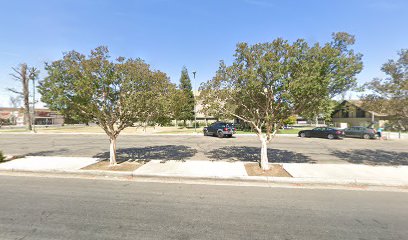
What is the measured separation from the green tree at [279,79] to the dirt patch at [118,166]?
12.4 feet

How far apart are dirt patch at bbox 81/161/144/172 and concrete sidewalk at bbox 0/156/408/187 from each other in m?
0.33

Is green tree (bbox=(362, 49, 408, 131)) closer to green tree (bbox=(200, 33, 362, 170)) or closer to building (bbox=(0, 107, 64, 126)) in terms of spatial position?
green tree (bbox=(200, 33, 362, 170))

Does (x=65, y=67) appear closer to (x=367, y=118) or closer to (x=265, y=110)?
(x=265, y=110)

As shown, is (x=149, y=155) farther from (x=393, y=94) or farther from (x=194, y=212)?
(x=393, y=94)

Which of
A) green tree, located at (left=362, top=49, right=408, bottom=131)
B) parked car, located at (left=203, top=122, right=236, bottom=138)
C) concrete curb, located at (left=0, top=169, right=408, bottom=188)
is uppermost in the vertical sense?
green tree, located at (left=362, top=49, right=408, bottom=131)

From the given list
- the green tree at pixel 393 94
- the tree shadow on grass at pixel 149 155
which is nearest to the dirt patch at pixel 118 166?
the tree shadow on grass at pixel 149 155

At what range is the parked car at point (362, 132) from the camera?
21328 mm

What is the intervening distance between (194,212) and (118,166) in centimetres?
525

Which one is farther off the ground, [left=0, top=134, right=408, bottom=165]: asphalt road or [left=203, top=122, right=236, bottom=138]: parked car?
[left=203, top=122, right=236, bottom=138]: parked car

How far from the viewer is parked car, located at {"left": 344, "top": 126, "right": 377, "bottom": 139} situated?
21.3 meters

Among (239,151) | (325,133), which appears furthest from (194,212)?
(325,133)

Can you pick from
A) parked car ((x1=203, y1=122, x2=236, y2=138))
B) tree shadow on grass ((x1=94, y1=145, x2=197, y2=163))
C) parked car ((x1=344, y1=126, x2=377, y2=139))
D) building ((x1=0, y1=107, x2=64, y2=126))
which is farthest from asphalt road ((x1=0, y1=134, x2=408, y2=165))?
building ((x1=0, y1=107, x2=64, y2=126))

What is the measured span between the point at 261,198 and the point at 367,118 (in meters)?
39.9

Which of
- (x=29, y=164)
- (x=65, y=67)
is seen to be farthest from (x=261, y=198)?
(x=29, y=164)
